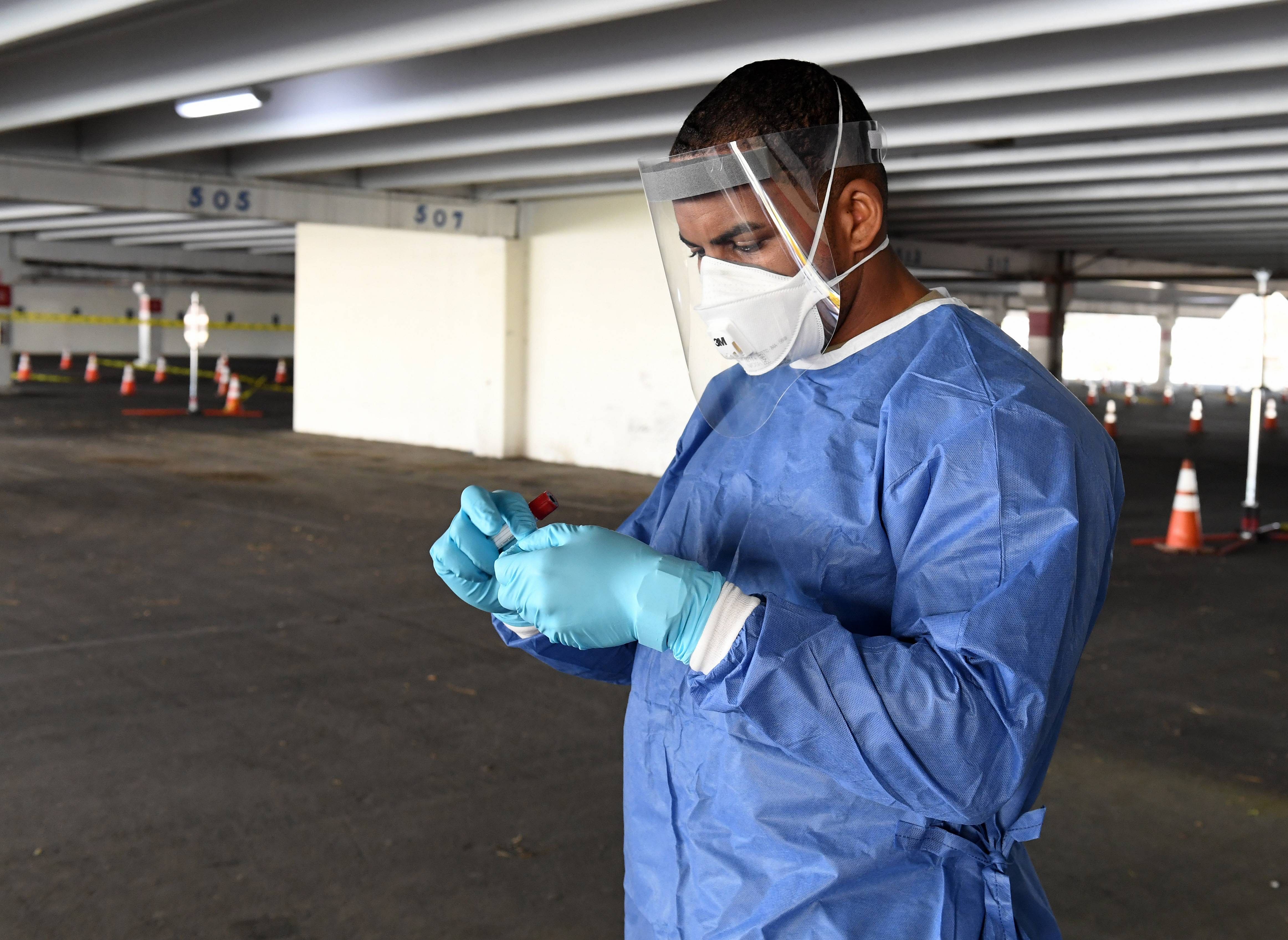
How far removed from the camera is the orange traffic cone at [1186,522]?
30.1ft

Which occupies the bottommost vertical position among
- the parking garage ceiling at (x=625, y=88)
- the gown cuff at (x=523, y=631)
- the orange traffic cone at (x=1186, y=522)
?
the orange traffic cone at (x=1186, y=522)

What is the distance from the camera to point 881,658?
1265mm

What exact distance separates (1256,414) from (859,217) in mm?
9013

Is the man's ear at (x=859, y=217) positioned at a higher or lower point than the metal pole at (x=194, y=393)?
higher

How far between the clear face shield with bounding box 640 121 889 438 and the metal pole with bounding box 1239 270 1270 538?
8.76 metres

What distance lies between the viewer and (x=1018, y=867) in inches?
62.3

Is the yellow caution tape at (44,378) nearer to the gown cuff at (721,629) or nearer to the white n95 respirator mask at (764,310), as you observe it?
the white n95 respirator mask at (764,310)

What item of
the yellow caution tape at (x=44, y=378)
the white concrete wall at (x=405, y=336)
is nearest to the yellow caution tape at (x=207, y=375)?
the yellow caution tape at (x=44, y=378)

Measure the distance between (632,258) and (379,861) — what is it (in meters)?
10.1

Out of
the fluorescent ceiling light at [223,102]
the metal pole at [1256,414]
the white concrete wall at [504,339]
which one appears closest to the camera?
the fluorescent ceiling light at [223,102]

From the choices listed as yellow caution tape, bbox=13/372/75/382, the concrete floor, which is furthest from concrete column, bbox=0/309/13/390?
the concrete floor

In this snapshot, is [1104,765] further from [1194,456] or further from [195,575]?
[1194,456]

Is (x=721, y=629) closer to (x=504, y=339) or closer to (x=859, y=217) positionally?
(x=859, y=217)

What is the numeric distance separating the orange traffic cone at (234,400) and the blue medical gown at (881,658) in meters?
19.8
